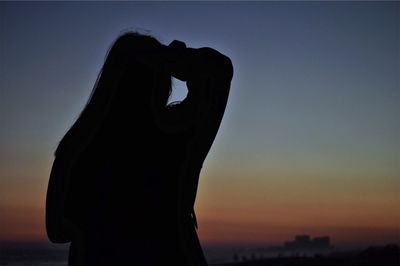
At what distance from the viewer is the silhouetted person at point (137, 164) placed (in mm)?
2242

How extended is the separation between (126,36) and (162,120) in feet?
1.32

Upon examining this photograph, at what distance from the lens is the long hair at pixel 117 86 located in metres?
2.32

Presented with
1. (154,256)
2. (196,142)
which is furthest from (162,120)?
(154,256)

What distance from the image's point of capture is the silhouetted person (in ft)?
7.36

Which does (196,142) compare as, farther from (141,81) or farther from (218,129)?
(141,81)

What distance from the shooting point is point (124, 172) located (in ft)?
Result: 7.66

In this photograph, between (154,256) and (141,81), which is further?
(141,81)

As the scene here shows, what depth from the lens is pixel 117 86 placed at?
2439mm

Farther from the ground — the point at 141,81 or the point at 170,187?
the point at 141,81

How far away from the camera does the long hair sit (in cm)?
Result: 232

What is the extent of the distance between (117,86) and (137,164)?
36cm

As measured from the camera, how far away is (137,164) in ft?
7.70

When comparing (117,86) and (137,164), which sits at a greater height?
(117,86)

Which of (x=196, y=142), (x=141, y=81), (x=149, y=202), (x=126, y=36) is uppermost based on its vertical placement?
(x=126, y=36)
